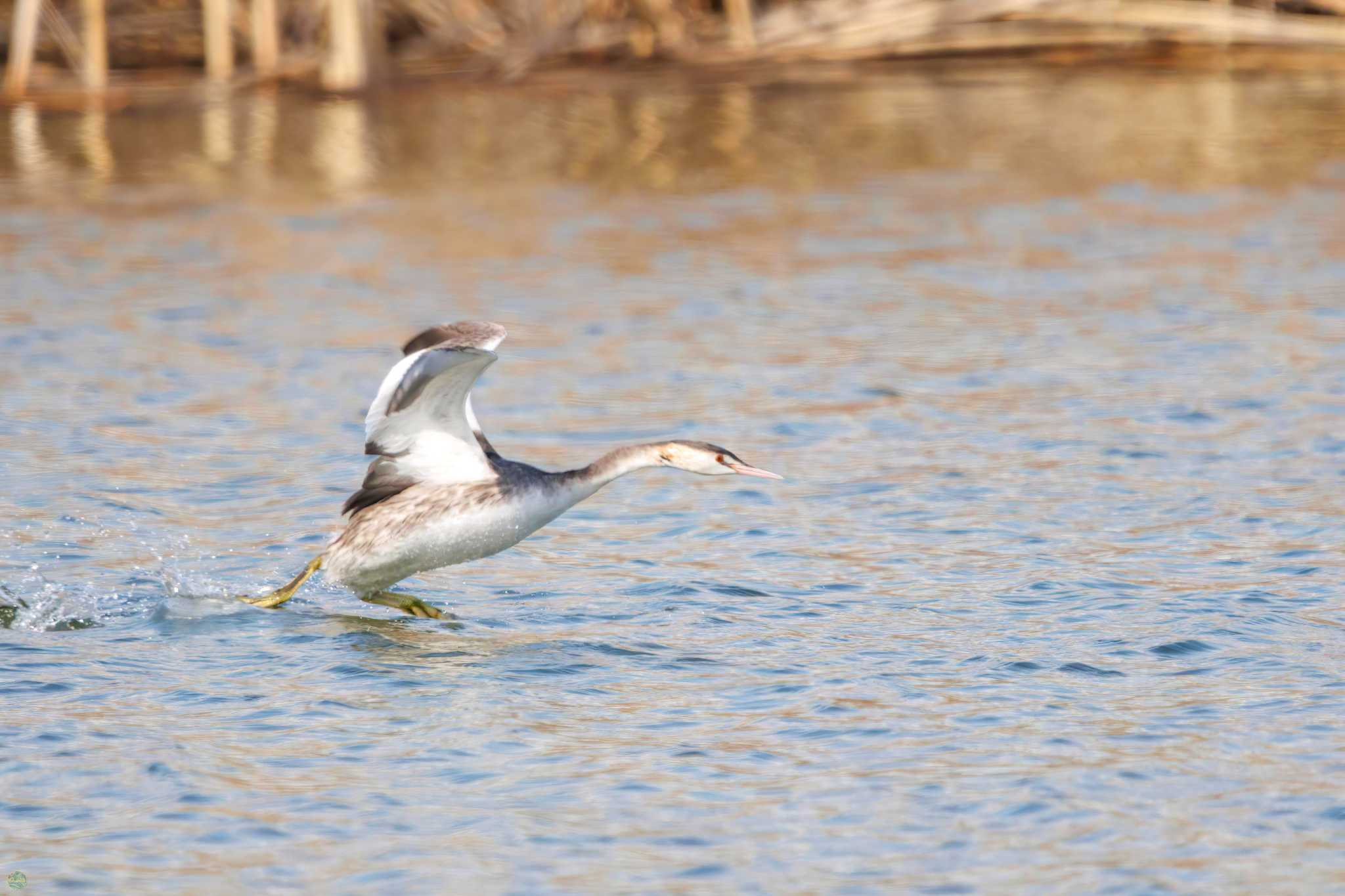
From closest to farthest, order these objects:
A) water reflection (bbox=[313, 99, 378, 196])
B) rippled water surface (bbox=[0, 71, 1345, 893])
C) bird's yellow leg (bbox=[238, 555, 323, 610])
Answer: rippled water surface (bbox=[0, 71, 1345, 893]) → bird's yellow leg (bbox=[238, 555, 323, 610]) → water reflection (bbox=[313, 99, 378, 196])

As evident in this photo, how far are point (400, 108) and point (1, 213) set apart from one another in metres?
5.84

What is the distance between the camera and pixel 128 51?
24.1 meters

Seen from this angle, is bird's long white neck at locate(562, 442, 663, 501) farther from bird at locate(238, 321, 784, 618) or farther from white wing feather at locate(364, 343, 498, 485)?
white wing feather at locate(364, 343, 498, 485)

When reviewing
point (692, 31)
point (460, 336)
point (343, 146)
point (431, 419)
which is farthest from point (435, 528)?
point (692, 31)

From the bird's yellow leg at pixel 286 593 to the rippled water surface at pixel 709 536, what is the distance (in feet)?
0.43

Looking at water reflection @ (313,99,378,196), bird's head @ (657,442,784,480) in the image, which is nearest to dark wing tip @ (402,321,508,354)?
bird's head @ (657,442,784,480)

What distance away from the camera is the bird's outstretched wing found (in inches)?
265

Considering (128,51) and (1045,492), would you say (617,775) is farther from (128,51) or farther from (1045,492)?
(128,51)

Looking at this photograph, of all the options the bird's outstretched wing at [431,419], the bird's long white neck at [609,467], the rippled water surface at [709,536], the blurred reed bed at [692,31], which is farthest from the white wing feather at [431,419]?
the blurred reed bed at [692,31]

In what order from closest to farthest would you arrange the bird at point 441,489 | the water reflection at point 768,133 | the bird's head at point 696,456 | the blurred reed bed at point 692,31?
the bird at point 441,489
the bird's head at point 696,456
the water reflection at point 768,133
the blurred reed bed at point 692,31

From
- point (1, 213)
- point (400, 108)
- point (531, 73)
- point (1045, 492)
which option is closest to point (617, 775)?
point (1045, 492)

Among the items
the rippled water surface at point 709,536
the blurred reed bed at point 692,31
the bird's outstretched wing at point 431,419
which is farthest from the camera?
the blurred reed bed at point 692,31

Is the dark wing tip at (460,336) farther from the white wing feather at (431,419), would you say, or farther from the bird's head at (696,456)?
the bird's head at (696,456)

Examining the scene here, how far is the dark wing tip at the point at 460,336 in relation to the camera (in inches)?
265
